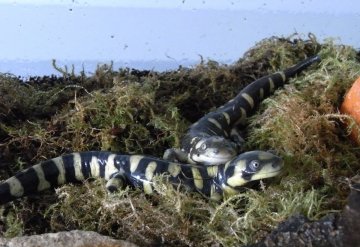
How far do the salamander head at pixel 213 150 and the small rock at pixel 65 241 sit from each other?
0.94m

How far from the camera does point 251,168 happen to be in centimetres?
259

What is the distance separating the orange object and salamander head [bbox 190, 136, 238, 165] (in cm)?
57

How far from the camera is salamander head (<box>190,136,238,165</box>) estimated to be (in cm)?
291

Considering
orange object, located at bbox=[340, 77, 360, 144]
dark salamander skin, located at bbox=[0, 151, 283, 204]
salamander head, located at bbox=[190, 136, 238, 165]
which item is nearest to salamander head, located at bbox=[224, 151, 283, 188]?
dark salamander skin, located at bbox=[0, 151, 283, 204]

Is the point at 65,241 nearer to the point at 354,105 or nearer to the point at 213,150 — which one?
the point at 213,150

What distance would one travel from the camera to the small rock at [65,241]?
2.05m

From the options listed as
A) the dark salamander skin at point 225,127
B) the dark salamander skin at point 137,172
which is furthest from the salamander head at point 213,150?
the dark salamander skin at point 137,172

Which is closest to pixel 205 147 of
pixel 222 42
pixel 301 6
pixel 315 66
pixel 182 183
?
pixel 182 183

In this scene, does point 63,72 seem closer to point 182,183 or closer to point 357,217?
point 182,183

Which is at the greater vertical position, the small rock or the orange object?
the orange object

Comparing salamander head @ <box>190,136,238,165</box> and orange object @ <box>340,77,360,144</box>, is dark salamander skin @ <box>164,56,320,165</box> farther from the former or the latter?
orange object @ <box>340,77,360,144</box>

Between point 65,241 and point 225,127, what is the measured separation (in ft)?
4.68

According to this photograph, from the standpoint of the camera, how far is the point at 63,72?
363cm

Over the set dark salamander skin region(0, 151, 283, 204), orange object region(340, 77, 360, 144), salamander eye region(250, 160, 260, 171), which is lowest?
dark salamander skin region(0, 151, 283, 204)
